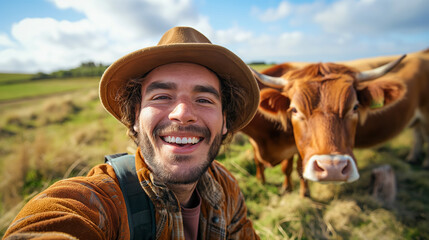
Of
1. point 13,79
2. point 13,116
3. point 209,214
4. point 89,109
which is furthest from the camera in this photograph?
point 13,79

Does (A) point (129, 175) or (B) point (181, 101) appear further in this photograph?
(B) point (181, 101)

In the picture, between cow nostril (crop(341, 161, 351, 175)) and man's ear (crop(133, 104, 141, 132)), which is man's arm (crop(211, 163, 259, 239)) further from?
cow nostril (crop(341, 161, 351, 175))

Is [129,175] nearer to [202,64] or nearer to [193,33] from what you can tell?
[202,64]

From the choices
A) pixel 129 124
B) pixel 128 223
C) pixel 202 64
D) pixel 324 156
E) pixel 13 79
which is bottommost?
pixel 324 156

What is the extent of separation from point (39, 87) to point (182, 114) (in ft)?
116

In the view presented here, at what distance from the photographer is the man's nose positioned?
4.80ft

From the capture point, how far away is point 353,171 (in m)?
2.37

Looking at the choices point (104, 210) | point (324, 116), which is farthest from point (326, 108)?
point (104, 210)

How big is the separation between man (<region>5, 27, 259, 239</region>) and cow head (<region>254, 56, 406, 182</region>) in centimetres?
102

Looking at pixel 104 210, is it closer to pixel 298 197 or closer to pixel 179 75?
pixel 179 75

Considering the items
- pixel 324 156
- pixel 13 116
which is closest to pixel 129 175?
pixel 324 156

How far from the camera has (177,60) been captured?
5.51 feet

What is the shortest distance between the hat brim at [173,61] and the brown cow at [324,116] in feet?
3.27

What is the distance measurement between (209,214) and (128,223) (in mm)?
669
